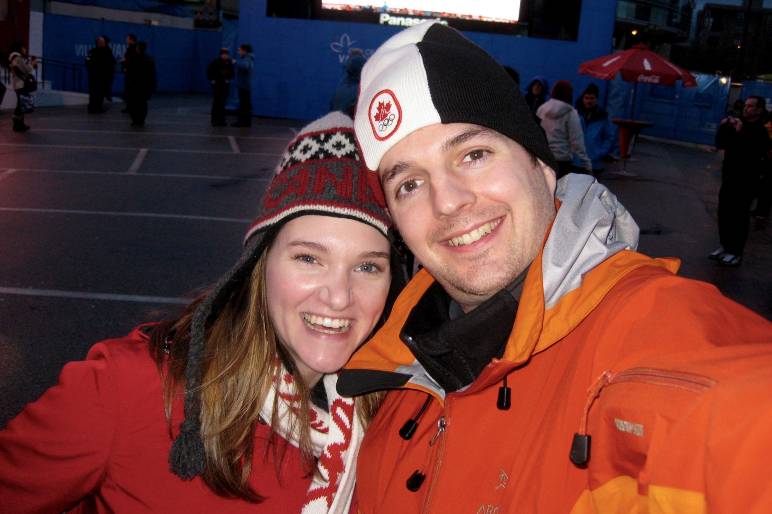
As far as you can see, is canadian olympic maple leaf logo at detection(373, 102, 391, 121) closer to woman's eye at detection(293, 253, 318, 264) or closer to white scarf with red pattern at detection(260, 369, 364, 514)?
woman's eye at detection(293, 253, 318, 264)

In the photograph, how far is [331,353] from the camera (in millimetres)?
2533

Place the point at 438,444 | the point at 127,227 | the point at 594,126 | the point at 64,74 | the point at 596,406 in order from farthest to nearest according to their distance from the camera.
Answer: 1. the point at 64,74
2. the point at 594,126
3. the point at 127,227
4. the point at 438,444
5. the point at 596,406

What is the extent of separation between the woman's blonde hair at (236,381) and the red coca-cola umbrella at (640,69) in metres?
16.4

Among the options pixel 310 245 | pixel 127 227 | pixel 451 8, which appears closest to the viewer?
pixel 310 245

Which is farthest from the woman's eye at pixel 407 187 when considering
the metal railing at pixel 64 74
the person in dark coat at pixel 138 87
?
the metal railing at pixel 64 74

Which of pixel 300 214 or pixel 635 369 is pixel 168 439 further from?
pixel 635 369

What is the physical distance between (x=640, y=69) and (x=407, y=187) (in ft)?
53.8

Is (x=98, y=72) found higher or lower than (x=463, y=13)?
lower

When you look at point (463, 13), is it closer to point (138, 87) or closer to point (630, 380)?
point (138, 87)

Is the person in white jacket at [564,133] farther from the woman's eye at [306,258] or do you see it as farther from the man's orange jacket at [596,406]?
the man's orange jacket at [596,406]

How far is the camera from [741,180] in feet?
30.0

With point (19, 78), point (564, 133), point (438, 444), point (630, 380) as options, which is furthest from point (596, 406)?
point (19, 78)

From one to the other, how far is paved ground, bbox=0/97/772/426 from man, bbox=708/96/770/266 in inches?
15.3

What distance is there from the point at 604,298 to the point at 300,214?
1.19m
